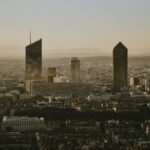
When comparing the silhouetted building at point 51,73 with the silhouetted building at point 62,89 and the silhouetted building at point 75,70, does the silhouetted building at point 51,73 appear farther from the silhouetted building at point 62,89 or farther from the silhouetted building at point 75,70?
the silhouetted building at point 62,89

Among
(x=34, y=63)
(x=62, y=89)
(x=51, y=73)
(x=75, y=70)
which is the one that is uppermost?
(x=34, y=63)

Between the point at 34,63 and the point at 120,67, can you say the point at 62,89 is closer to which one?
the point at 120,67

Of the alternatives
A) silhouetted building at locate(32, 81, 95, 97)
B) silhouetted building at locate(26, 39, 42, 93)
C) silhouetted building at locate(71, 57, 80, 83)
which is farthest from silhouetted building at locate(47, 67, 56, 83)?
silhouetted building at locate(32, 81, 95, 97)

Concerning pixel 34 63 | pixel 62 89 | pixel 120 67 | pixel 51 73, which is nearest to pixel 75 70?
pixel 51 73

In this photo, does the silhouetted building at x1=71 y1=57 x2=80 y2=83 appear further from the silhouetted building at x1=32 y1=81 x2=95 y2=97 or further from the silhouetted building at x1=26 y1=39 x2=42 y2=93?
the silhouetted building at x1=32 y1=81 x2=95 y2=97

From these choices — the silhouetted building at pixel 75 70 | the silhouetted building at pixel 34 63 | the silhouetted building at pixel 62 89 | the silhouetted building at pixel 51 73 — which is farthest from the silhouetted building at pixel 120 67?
the silhouetted building at pixel 34 63

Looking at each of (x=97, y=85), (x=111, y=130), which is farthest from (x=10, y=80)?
(x=111, y=130)
